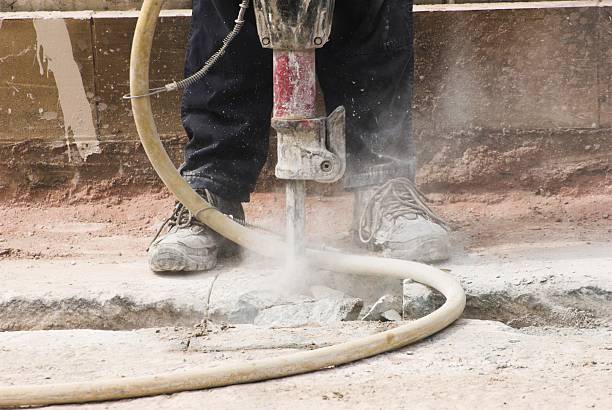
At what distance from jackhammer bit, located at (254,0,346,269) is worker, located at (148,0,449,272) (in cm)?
36

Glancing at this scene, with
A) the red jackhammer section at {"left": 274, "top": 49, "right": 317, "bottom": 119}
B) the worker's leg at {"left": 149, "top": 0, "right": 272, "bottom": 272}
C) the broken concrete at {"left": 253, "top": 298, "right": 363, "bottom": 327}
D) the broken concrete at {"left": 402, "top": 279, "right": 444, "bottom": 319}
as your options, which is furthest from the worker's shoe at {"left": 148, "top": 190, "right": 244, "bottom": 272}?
the broken concrete at {"left": 402, "top": 279, "right": 444, "bottom": 319}

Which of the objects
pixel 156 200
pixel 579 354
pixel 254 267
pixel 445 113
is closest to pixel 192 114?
pixel 254 267

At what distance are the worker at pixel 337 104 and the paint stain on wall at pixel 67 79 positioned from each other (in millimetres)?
775

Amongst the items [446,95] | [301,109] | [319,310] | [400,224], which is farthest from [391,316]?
[446,95]

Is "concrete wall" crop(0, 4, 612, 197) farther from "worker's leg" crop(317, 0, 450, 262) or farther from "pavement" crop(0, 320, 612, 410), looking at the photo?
"pavement" crop(0, 320, 612, 410)

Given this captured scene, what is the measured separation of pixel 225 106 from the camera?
3.02 meters

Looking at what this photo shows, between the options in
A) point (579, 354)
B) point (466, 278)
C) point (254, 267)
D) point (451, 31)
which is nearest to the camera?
point (579, 354)

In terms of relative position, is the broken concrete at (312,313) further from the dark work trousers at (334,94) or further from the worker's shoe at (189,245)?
the dark work trousers at (334,94)

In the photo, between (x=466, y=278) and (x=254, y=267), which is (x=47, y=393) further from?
(x=466, y=278)

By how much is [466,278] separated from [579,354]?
522mm

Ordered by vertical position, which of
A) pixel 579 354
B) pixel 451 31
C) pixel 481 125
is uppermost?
pixel 451 31

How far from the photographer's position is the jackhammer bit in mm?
2570

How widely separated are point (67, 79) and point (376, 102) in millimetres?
1267

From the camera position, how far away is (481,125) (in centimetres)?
364
